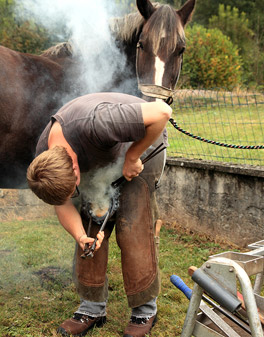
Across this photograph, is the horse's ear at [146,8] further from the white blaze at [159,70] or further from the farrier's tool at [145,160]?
the farrier's tool at [145,160]

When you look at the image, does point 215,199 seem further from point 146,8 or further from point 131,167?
point 131,167

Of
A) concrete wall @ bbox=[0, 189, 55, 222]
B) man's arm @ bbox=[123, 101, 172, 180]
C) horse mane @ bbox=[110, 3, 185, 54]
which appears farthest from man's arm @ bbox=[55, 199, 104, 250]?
concrete wall @ bbox=[0, 189, 55, 222]

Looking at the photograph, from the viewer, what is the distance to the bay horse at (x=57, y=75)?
342 centimetres

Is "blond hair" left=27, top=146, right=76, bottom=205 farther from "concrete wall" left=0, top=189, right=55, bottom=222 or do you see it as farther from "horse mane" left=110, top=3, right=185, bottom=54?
"concrete wall" left=0, top=189, right=55, bottom=222

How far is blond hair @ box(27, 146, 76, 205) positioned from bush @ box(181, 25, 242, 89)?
11544 millimetres

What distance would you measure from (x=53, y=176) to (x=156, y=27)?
2.05m

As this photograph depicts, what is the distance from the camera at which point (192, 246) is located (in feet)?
15.3

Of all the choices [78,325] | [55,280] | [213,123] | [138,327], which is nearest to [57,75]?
[55,280]

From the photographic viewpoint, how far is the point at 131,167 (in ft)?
8.27

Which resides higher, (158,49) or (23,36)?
(158,49)

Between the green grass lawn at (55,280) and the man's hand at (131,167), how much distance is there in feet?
3.96

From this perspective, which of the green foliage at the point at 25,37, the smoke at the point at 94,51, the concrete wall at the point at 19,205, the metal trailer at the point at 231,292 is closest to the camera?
the metal trailer at the point at 231,292

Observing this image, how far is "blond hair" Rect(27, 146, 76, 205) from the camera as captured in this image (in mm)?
2160

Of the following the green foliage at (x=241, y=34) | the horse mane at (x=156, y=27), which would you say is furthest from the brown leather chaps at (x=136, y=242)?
the green foliage at (x=241, y=34)
